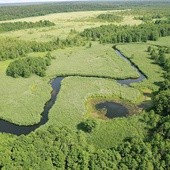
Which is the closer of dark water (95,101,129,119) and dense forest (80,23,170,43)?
dark water (95,101,129,119)

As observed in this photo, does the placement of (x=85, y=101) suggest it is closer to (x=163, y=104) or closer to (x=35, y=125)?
(x=35, y=125)

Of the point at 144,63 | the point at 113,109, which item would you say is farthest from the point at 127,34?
the point at 113,109

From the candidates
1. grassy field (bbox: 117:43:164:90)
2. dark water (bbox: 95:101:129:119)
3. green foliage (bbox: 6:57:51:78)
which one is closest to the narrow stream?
grassy field (bbox: 117:43:164:90)

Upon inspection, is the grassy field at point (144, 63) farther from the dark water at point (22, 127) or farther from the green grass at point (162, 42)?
the dark water at point (22, 127)

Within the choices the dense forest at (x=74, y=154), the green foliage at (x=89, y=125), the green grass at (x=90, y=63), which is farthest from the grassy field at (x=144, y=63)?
the dense forest at (x=74, y=154)

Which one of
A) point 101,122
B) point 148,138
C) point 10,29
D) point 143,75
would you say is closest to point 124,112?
point 101,122

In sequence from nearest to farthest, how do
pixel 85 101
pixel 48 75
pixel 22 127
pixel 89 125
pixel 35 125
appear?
pixel 89 125 → pixel 22 127 → pixel 35 125 → pixel 85 101 → pixel 48 75

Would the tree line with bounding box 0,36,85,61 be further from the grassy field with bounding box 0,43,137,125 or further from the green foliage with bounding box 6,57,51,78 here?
the green foliage with bounding box 6,57,51,78
